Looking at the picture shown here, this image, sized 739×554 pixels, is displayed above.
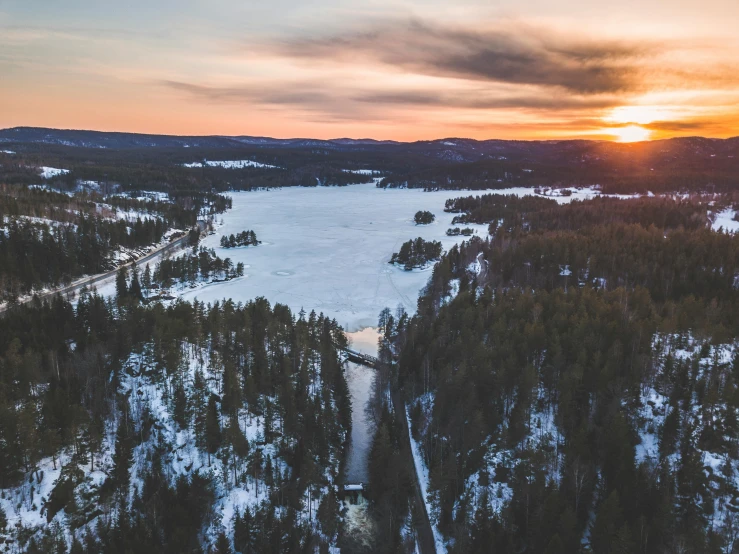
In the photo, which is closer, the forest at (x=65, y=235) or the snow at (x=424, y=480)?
the snow at (x=424, y=480)

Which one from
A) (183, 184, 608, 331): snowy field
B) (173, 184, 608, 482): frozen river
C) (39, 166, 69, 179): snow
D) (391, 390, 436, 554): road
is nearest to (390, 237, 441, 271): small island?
(183, 184, 608, 331): snowy field

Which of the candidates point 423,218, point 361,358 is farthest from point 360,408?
point 423,218

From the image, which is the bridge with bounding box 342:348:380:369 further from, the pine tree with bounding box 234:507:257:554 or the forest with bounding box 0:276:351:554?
the pine tree with bounding box 234:507:257:554

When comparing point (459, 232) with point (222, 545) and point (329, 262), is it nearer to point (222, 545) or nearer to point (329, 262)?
point (329, 262)

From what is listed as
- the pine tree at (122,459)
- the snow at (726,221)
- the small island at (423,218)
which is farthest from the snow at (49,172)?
the snow at (726,221)

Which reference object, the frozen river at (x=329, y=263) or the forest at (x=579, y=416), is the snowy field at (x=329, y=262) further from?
the forest at (x=579, y=416)

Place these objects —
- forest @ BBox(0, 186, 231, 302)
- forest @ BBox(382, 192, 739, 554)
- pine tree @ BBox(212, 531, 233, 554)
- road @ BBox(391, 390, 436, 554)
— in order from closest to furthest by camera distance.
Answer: forest @ BBox(382, 192, 739, 554) < pine tree @ BBox(212, 531, 233, 554) < road @ BBox(391, 390, 436, 554) < forest @ BBox(0, 186, 231, 302)
